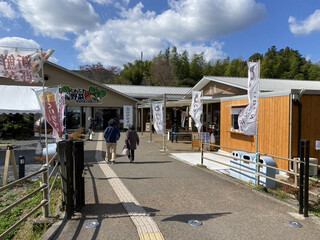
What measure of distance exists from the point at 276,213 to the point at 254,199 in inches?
28.9

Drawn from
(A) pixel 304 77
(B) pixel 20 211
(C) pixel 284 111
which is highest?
(A) pixel 304 77

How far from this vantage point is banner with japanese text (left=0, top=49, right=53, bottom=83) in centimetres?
387

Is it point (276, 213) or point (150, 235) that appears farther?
point (276, 213)

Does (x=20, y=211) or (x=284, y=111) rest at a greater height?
(x=284, y=111)

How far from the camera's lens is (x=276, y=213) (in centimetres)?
433

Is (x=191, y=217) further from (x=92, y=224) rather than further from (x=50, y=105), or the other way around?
(x=50, y=105)

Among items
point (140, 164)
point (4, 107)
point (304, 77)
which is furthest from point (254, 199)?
point (304, 77)

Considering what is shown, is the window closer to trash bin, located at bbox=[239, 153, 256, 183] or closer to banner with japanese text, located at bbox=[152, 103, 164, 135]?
banner with japanese text, located at bbox=[152, 103, 164, 135]

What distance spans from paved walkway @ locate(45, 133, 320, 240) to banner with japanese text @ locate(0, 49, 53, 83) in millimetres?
2383

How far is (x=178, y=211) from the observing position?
14.3ft

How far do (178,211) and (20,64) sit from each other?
3528 mm

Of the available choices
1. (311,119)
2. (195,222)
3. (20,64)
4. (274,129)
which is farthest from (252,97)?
(20,64)

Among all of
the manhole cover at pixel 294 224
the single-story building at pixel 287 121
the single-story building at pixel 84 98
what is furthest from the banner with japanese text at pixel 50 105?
the single-story building at pixel 84 98

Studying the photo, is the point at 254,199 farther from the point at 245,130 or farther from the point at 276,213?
the point at 245,130
